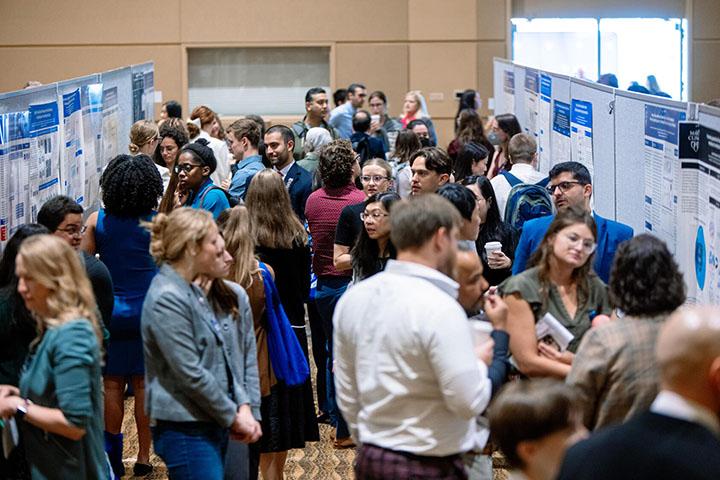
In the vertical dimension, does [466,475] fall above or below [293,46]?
below

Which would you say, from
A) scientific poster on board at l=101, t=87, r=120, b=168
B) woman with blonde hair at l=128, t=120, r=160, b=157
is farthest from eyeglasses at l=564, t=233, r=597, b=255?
scientific poster on board at l=101, t=87, r=120, b=168

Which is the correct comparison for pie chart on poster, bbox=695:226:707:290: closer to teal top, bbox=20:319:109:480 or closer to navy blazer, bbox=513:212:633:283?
navy blazer, bbox=513:212:633:283

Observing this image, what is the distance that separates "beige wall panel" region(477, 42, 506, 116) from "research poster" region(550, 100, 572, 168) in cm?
756

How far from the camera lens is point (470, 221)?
16.1ft

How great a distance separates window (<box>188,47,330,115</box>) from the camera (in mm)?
15906

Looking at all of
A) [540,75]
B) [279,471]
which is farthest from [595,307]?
[540,75]

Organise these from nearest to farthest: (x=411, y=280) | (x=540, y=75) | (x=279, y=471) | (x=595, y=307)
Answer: (x=411, y=280), (x=595, y=307), (x=279, y=471), (x=540, y=75)

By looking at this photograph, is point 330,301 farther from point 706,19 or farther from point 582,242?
point 706,19

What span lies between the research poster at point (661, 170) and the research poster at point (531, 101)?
3891 millimetres

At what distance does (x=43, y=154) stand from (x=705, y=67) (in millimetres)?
12207

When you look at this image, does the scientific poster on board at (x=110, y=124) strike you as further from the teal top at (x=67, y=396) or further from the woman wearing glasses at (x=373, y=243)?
the teal top at (x=67, y=396)

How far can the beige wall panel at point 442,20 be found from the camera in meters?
15.8

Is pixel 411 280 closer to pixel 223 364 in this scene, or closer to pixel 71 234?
pixel 223 364

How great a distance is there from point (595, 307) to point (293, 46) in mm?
12183
